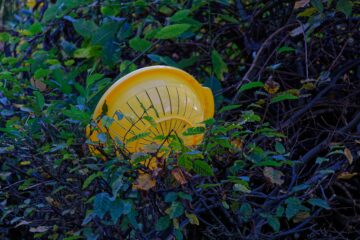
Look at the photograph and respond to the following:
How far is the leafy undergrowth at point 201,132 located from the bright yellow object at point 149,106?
0.25ft

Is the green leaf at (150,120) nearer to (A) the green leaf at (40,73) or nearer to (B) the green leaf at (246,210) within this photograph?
(B) the green leaf at (246,210)

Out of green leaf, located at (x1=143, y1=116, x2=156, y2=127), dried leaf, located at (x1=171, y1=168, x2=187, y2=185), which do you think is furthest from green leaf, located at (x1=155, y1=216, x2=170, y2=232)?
green leaf, located at (x1=143, y1=116, x2=156, y2=127)

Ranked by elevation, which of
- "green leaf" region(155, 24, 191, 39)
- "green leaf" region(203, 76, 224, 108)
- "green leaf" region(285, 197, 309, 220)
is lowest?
"green leaf" region(285, 197, 309, 220)

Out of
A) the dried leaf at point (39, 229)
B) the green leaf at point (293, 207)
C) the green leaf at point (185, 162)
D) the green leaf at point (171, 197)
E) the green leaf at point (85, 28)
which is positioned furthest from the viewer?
the green leaf at point (85, 28)

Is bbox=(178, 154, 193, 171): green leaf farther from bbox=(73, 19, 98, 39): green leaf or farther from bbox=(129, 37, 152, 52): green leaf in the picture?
bbox=(73, 19, 98, 39): green leaf

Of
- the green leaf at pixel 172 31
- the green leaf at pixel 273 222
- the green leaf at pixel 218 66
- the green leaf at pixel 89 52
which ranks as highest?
the green leaf at pixel 172 31

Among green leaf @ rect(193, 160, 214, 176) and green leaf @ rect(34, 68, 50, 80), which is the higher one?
green leaf @ rect(34, 68, 50, 80)

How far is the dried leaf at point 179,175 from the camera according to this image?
1339 millimetres

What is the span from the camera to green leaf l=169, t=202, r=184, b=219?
140cm

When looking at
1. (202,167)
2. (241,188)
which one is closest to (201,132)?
(202,167)

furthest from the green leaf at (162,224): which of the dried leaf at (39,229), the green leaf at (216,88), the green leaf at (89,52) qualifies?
the green leaf at (89,52)

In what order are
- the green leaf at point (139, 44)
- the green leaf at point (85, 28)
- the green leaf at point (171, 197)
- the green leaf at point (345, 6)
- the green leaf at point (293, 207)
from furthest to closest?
the green leaf at point (85, 28) → the green leaf at point (139, 44) → the green leaf at point (345, 6) → the green leaf at point (293, 207) → the green leaf at point (171, 197)

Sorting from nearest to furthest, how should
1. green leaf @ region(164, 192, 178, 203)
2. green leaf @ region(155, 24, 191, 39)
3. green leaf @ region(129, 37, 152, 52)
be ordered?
green leaf @ region(164, 192, 178, 203)
green leaf @ region(155, 24, 191, 39)
green leaf @ region(129, 37, 152, 52)

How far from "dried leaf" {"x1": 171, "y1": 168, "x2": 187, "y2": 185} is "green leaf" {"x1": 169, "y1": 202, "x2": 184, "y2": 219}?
0.09 metres
